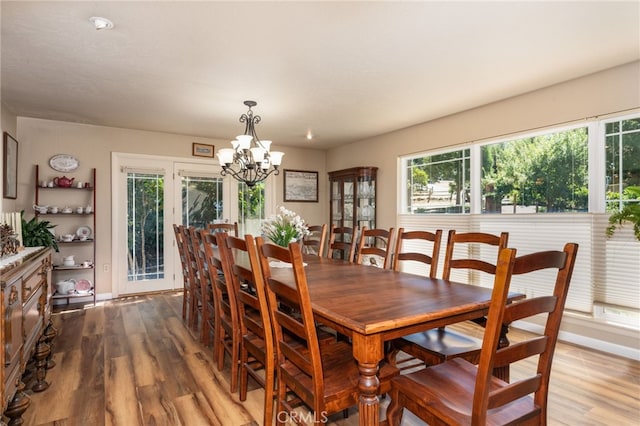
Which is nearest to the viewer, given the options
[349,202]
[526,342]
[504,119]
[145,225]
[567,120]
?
[526,342]

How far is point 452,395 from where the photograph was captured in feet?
4.19

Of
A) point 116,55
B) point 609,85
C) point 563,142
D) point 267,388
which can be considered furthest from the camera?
point 563,142

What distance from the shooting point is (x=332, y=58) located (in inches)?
104

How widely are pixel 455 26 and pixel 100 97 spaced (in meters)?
3.35

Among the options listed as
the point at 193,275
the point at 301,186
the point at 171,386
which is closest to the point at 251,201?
the point at 301,186

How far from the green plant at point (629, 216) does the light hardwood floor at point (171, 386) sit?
1.04 meters

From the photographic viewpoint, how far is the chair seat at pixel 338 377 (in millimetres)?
1396

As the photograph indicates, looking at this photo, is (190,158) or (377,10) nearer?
(377,10)

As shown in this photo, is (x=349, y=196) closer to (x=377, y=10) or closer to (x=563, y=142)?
(x=563, y=142)

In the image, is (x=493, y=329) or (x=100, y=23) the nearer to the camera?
(x=493, y=329)

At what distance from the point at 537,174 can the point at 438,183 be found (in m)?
1.19

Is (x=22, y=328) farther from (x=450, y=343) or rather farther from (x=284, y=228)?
(x=450, y=343)

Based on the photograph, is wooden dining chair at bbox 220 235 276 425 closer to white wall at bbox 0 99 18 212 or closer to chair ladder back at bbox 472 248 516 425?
chair ladder back at bbox 472 248 516 425

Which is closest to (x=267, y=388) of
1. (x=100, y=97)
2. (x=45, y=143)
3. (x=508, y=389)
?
(x=508, y=389)
